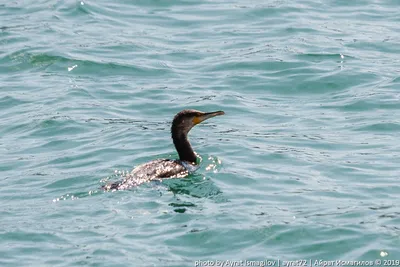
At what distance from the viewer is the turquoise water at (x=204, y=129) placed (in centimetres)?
1159

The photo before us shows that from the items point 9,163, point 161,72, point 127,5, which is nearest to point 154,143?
point 9,163

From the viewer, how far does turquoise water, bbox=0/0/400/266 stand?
1159 centimetres

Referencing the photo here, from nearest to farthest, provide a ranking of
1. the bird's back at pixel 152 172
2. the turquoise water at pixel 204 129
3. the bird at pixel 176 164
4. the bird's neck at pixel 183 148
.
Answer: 1. the turquoise water at pixel 204 129
2. the bird's back at pixel 152 172
3. the bird at pixel 176 164
4. the bird's neck at pixel 183 148

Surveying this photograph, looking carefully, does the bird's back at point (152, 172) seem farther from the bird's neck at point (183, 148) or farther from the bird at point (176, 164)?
the bird's neck at point (183, 148)

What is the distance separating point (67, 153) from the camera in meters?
15.2

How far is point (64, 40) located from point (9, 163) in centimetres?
619

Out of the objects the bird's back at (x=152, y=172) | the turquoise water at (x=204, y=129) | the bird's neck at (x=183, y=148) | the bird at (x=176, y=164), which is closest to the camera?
the turquoise water at (x=204, y=129)

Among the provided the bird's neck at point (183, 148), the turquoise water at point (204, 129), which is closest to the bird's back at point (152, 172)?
the turquoise water at point (204, 129)

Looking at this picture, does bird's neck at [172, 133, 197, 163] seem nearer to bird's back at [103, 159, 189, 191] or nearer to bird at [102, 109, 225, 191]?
bird at [102, 109, 225, 191]

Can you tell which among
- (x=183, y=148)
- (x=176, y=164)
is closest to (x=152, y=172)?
(x=176, y=164)

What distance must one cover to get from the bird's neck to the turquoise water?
0.60 feet

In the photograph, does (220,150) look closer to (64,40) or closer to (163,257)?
(163,257)

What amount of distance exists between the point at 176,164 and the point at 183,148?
0.56 meters

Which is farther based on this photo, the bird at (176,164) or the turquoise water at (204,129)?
the bird at (176,164)
